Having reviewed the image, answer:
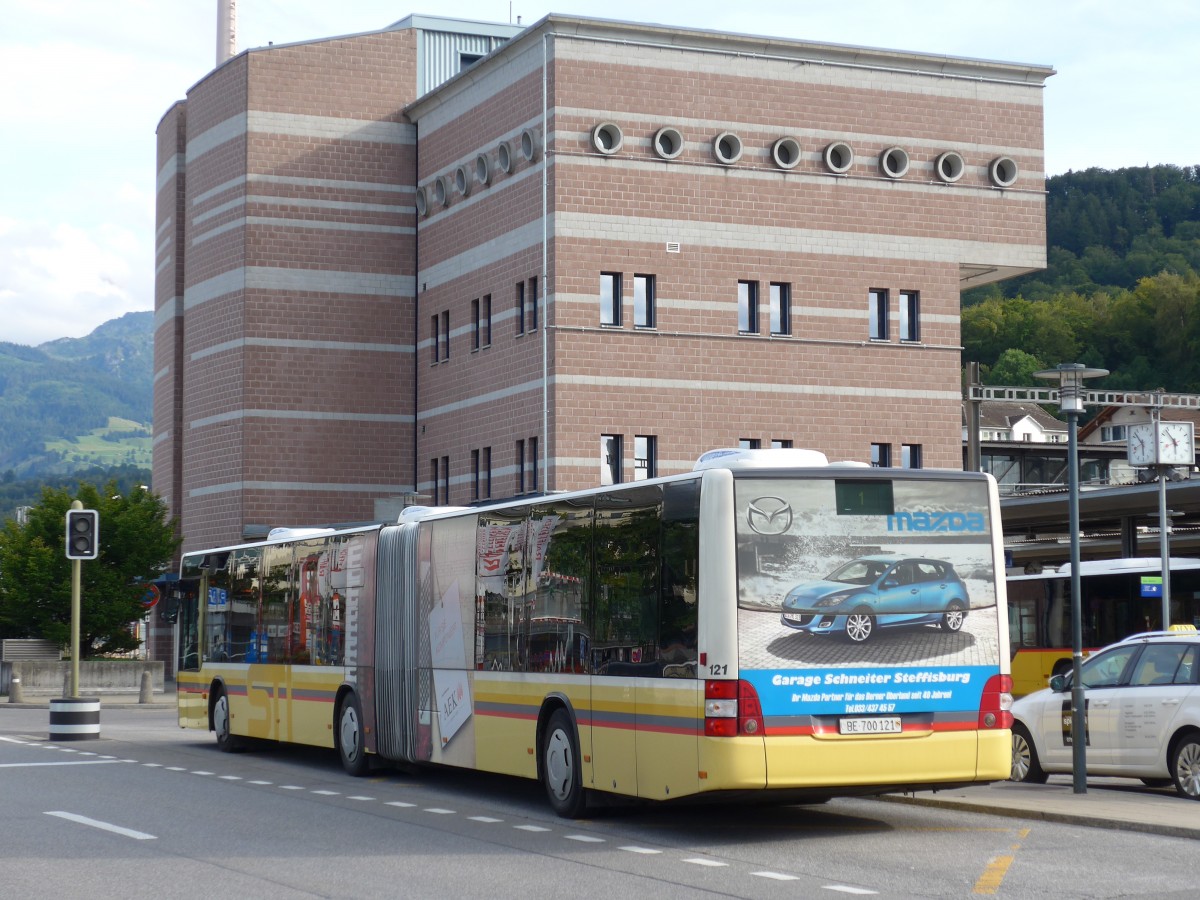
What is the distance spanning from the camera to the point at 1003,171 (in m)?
47.5

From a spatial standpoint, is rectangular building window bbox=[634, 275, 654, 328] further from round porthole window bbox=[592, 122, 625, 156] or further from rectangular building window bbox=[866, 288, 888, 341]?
rectangular building window bbox=[866, 288, 888, 341]

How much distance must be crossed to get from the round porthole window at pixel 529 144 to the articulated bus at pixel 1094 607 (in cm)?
1720

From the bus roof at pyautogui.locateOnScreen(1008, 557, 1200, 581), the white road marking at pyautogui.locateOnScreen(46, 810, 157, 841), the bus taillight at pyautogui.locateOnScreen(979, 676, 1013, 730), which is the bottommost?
the white road marking at pyautogui.locateOnScreen(46, 810, 157, 841)

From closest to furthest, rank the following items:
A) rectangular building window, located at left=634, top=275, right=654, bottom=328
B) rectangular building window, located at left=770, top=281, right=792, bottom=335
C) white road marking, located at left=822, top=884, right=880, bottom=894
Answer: white road marking, located at left=822, top=884, right=880, bottom=894
rectangular building window, located at left=634, top=275, right=654, bottom=328
rectangular building window, located at left=770, top=281, right=792, bottom=335

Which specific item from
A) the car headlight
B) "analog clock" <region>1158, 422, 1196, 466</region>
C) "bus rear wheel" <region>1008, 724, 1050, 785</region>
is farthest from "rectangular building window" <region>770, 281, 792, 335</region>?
the car headlight

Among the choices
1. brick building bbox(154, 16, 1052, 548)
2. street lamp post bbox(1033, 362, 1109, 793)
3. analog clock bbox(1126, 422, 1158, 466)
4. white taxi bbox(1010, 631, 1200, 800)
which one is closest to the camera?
street lamp post bbox(1033, 362, 1109, 793)

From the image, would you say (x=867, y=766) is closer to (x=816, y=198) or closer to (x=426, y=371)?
(x=816, y=198)

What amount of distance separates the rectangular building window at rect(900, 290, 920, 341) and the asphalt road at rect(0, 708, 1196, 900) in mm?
29930

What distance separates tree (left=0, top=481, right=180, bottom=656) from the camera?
48.1m

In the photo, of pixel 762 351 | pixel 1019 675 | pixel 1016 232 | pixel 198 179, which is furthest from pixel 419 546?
pixel 198 179

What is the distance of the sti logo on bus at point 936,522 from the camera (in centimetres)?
1362

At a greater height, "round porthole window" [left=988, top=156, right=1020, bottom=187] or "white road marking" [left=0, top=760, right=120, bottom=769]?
"round porthole window" [left=988, top=156, right=1020, bottom=187]

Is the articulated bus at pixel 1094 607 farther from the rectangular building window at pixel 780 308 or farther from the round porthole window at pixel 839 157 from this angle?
the round porthole window at pixel 839 157

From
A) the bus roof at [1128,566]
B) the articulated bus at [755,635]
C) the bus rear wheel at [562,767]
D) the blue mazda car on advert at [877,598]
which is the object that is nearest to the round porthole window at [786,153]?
the bus roof at [1128,566]
